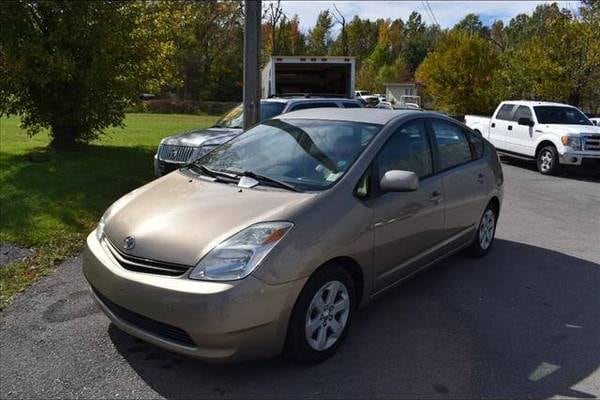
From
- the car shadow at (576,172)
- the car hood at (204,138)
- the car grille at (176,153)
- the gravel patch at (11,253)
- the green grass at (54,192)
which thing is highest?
the car hood at (204,138)

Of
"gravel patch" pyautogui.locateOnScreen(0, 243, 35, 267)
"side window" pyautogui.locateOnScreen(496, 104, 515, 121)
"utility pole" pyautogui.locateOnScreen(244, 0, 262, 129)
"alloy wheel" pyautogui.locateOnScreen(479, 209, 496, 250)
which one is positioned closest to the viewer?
"gravel patch" pyautogui.locateOnScreen(0, 243, 35, 267)

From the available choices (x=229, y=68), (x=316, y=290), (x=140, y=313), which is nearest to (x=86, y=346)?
(x=140, y=313)

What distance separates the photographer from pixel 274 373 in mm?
3443

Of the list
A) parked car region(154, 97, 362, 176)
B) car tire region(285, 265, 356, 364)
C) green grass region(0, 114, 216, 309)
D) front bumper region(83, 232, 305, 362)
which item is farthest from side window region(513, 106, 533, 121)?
front bumper region(83, 232, 305, 362)

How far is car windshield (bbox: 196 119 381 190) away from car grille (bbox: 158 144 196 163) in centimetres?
395

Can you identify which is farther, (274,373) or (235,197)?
(235,197)

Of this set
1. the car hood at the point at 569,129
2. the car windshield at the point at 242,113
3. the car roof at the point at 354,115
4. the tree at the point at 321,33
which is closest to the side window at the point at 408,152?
the car roof at the point at 354,115

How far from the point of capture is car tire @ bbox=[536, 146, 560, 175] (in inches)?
509

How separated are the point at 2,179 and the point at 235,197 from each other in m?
7.02

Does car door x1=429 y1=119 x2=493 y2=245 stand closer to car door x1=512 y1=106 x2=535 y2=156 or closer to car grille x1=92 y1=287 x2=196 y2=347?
car grille x1=92 y1=287 x2=196 y2=347

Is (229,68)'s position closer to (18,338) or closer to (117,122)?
(117,122)

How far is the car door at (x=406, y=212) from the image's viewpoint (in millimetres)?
4012

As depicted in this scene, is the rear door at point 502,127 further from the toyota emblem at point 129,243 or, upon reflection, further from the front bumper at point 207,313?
the toyota emblem at point 129,243

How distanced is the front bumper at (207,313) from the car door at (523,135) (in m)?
12.1
